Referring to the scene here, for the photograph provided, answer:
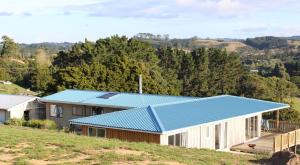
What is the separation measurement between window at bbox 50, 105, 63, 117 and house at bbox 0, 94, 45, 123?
8.69 feet

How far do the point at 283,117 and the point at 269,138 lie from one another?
11.1 meters

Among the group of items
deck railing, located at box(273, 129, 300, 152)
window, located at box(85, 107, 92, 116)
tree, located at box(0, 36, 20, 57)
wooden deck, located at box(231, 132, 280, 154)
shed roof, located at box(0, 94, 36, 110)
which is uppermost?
tree, located at box(0, 36, 20, 57)

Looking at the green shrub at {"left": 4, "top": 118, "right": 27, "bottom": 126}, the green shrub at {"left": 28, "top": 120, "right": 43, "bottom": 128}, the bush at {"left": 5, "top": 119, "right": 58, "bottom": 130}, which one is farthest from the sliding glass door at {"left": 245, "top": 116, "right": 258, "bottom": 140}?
the green shrub at {"left": 4, "top": 118, "right": 27, "bottom": 126}

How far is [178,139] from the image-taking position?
Answer: 23.9 m

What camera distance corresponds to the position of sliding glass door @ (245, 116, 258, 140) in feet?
99.8

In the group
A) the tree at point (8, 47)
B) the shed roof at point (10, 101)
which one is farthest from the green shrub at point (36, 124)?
the tree at point (8, 47)

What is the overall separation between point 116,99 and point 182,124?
30.3ft

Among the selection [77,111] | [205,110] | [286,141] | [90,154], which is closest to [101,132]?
[205,110]

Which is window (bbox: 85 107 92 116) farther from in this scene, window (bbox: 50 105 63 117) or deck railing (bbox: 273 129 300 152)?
deck railing (bbox: 273 129 300 152)

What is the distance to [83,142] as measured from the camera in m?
17.6

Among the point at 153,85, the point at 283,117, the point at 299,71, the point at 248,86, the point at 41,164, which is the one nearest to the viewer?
the point at 41,164

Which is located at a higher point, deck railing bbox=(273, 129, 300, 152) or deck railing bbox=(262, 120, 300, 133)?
deck railing bbox=(273, 129, 300, 152)

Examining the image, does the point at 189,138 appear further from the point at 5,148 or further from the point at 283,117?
the point at 283,117

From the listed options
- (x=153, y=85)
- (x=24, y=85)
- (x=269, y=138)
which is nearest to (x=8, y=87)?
(x=24, y=85)
